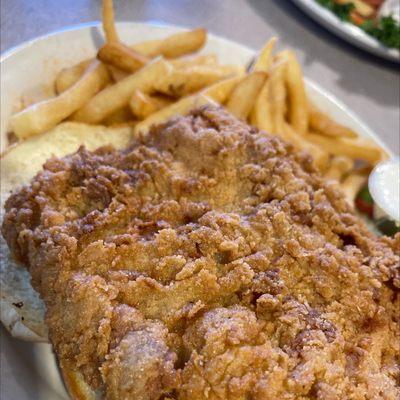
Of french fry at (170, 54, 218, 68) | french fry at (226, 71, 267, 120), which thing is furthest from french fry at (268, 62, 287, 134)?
french fry at (170, 54, 218, 68)

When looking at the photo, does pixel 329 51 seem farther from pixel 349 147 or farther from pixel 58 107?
pixel 58 107

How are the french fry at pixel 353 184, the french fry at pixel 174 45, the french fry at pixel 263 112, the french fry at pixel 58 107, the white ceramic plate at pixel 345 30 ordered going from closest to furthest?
the french fry at pixel 58 107
the french fry at pixel 263 112
the french fry at pixel 174 45
the french fry at pixel 353 184
the white ceramic plate at pixel 345 30

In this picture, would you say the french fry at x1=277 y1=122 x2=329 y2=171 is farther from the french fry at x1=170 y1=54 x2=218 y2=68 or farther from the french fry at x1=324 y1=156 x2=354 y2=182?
the french fry at x1=170 y1=54 x2=218 y2=68

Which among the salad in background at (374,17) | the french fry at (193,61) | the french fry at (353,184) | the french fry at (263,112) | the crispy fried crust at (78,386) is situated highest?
the salad in background at (374,17)

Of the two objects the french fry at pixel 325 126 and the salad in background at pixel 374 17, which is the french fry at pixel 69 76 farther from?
the salad in background at pixel 374 17

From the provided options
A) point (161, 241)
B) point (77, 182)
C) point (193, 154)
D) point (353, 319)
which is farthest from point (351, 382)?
point (77, 182)

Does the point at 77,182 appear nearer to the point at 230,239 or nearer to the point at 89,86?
the point at 230,239

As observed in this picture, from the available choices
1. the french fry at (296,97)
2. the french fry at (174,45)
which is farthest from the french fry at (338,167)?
the french fry at (174,45)
